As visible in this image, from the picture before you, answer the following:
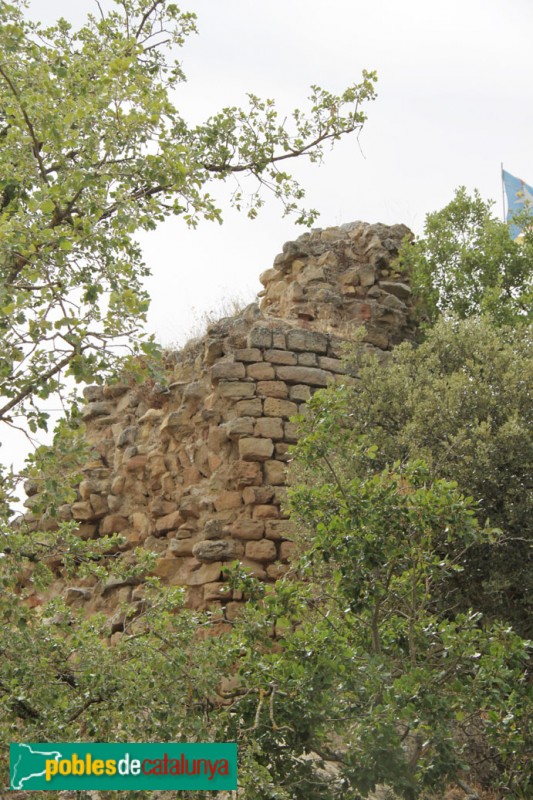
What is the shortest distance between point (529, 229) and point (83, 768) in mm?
9047

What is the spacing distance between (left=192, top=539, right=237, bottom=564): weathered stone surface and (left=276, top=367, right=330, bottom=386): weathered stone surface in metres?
1.67

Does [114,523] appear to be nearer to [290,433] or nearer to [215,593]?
[215,593]

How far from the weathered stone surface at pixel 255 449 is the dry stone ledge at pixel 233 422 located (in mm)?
12

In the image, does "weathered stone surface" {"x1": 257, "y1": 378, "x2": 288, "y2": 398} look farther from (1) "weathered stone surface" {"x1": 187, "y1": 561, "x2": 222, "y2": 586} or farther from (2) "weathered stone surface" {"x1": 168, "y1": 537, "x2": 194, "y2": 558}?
(1) "weathered stone surface" {"x1": 187, "y1": 561, "x2": 222, "y2": 586}

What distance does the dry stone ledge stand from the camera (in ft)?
32.4

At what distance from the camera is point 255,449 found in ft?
32.9

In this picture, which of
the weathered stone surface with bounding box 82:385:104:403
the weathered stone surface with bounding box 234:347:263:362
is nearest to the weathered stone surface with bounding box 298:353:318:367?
the weathered stone surface with bounding box 234:347:263:362

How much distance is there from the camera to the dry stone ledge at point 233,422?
32.4 feet

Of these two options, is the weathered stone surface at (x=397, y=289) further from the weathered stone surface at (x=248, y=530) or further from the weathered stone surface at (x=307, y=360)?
the weathered stone surface at (x=248, y=530)

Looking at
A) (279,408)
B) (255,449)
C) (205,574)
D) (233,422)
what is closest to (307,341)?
(279,408)

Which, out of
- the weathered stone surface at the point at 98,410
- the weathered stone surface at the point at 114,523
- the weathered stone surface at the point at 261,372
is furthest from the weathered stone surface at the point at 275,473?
the weathered stone surface at the point at 98,410

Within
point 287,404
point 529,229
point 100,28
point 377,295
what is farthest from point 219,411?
point 529,229

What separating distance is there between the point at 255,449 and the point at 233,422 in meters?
0.34

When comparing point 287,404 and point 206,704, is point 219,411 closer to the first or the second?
point 287,404
